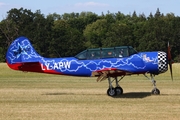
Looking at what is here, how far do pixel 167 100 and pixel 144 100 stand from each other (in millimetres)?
776

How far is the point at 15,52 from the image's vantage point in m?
19.8

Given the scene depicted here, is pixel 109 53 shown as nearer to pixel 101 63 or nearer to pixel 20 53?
pixel 101 63

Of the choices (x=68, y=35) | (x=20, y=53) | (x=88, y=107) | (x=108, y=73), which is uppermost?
(x=68, y=35)

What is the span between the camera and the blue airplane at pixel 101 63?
720 inches

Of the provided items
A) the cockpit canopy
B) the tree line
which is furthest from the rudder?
the tree line

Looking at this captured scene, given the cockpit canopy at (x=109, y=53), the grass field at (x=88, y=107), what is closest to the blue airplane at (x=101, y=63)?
the cockpit canopy at (x=109, y=53)

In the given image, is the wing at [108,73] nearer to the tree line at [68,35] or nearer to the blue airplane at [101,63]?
the blue airplane at [101,63]

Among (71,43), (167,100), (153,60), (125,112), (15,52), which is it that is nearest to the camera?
(125,112)

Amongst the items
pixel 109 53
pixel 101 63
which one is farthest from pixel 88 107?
pixel 109 53

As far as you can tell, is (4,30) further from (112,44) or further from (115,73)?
(115,73)

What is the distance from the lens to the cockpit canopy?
1870 centimetres

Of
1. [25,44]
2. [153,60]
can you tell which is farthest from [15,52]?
[153,60]

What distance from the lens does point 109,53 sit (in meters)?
18.8

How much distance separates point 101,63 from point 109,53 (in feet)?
1.68
